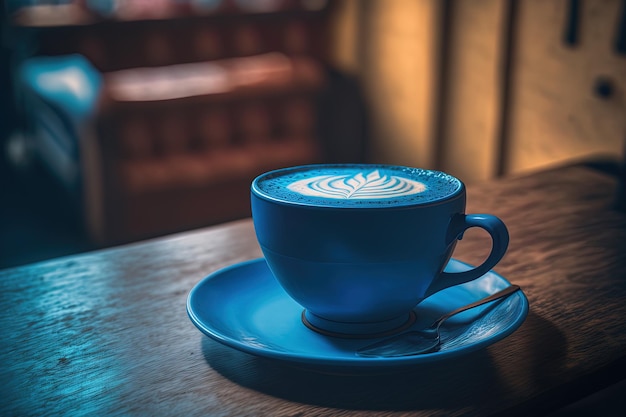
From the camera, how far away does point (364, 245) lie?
1.69 feet

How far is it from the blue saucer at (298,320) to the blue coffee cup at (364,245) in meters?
0.02

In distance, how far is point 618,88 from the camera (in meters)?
1.79

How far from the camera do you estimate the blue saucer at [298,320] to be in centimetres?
49

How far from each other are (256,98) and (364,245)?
2.26m

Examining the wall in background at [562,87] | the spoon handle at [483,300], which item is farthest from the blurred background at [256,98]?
the spoon handle at [483,300]

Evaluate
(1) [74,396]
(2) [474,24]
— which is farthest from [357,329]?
(2) [474,24]

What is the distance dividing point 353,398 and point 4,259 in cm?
218

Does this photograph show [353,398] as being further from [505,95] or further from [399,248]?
[505,95]

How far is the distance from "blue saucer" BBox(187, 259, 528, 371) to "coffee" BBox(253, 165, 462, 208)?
0.33ft

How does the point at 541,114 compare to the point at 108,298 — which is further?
the point at 541,114

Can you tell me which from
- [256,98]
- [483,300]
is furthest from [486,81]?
[483,300]

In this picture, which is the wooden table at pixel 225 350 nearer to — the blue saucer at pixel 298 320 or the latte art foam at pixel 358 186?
the blue saucer at pixel 298 320

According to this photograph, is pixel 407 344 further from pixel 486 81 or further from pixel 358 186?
pixel 486 81

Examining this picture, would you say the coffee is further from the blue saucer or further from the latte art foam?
the blue saucer
